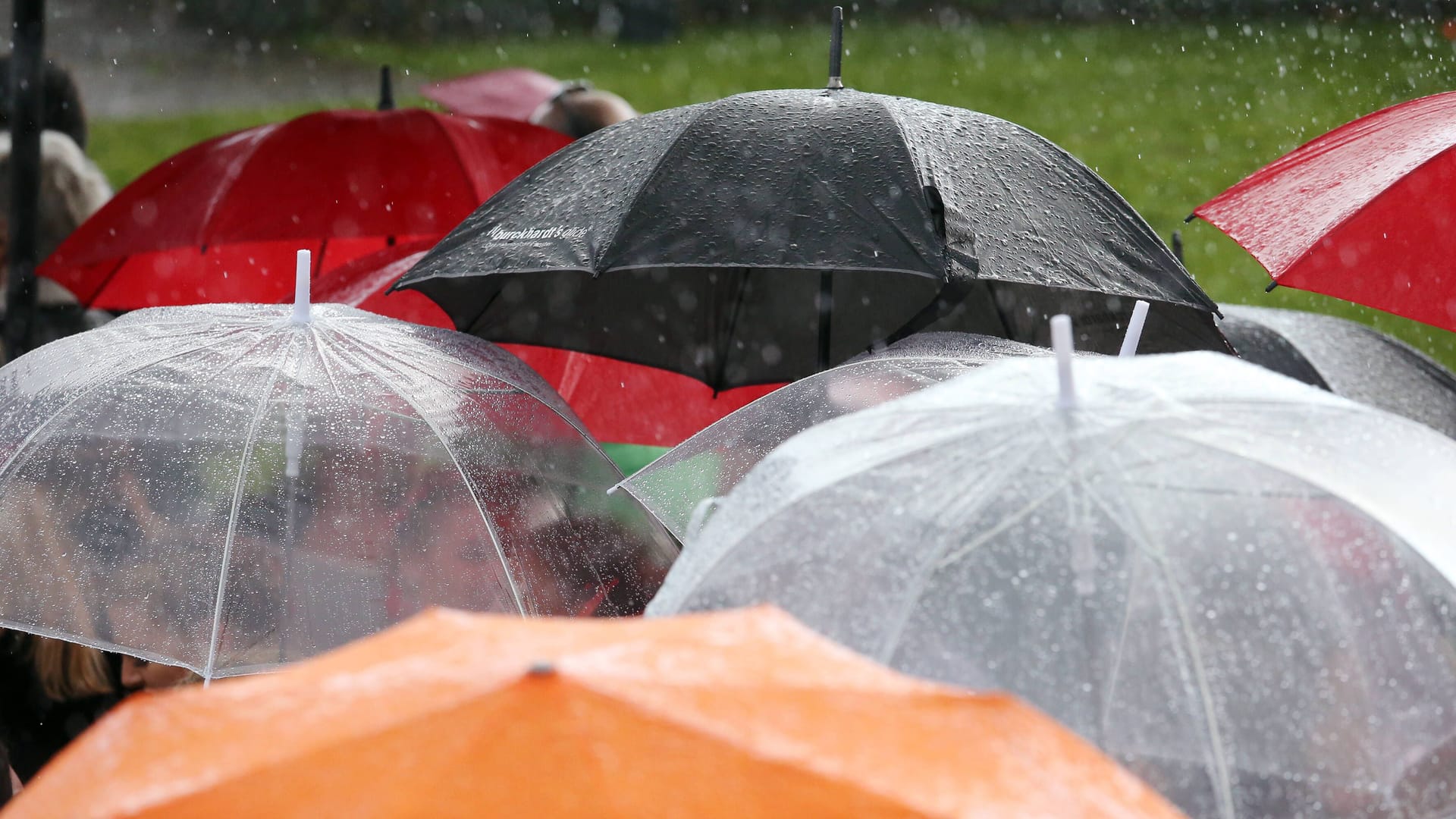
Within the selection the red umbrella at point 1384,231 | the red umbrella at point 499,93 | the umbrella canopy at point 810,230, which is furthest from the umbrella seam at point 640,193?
the red umbrella at point 499,93

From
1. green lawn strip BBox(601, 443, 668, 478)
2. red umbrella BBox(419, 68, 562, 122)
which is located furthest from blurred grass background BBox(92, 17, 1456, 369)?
green lawn strip BBox(601, 443, 668, 478)

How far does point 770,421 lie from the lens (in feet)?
9.85

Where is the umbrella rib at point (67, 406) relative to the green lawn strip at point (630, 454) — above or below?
above

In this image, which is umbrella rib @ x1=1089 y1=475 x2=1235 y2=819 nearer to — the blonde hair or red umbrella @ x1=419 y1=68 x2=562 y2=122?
the blonde hair

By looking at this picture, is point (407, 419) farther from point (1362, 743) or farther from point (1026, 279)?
point (1362, 743)

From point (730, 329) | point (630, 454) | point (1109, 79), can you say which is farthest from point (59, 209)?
point (1109, 79)

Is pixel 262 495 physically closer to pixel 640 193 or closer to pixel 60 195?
pixel 640 193

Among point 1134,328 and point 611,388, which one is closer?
point 1134,328

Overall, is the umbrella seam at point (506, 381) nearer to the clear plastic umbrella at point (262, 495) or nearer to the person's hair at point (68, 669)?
the clear plastic umbrella at point (262, 495)

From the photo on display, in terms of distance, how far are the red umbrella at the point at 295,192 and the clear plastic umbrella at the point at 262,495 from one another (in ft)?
5.24

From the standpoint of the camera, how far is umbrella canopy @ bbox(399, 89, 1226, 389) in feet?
10.2

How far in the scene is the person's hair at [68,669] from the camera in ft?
11.6

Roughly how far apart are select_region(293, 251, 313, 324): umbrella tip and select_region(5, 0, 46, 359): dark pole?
180cm

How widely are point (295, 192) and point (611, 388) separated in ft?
3.70
